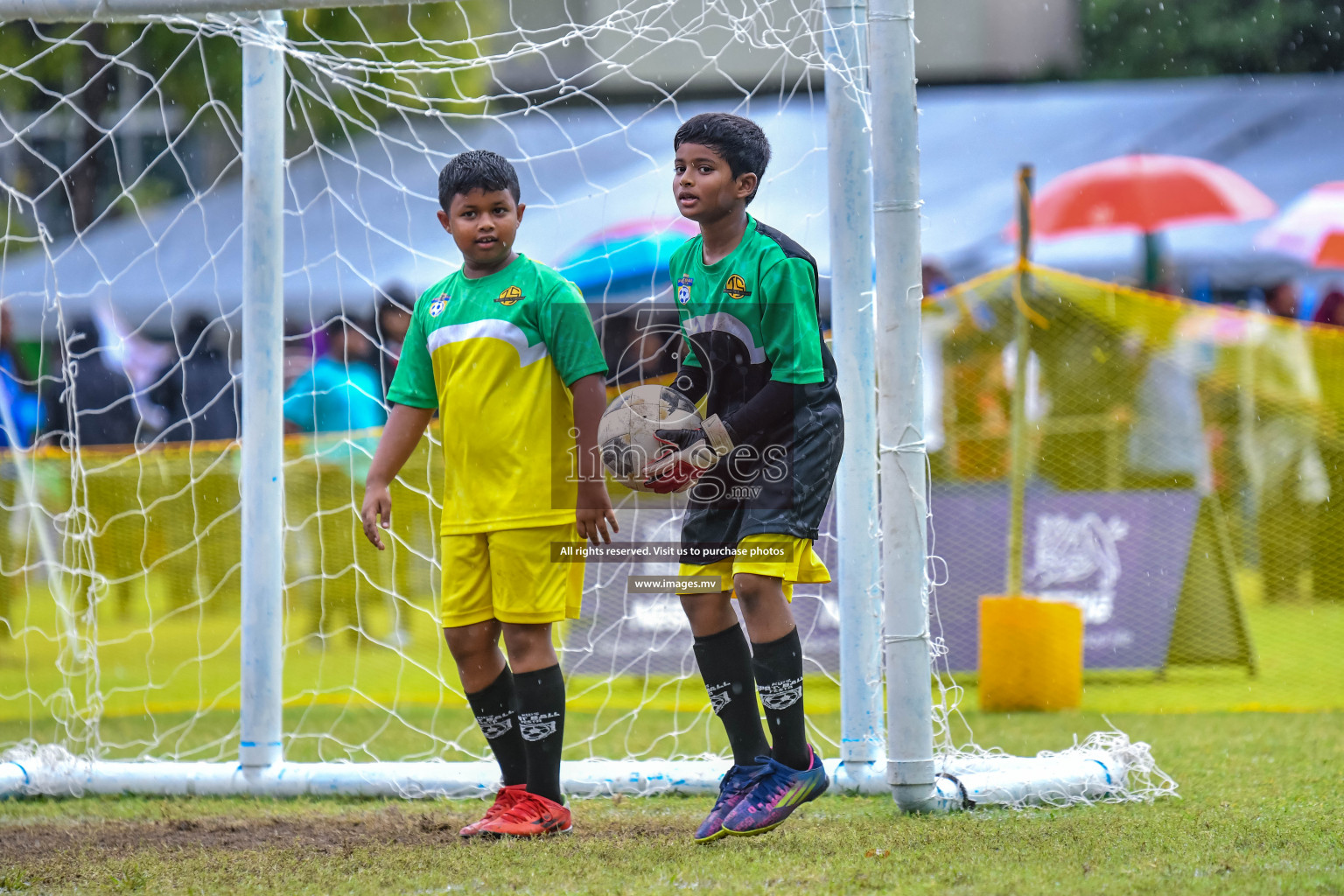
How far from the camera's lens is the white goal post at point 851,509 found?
362cm

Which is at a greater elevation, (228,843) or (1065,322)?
(1065,322)

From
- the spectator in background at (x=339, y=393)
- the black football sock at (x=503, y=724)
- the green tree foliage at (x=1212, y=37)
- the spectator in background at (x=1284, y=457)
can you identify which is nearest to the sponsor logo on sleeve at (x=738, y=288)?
the black football sock at (x=503, y=724)

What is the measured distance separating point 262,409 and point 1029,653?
10.9 feet

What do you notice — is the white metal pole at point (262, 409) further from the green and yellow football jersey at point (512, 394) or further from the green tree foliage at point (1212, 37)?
the green tree foliage at point (1212, 37)

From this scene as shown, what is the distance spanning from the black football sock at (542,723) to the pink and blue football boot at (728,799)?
18.2 inches

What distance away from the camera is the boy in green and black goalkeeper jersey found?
3.32 meters

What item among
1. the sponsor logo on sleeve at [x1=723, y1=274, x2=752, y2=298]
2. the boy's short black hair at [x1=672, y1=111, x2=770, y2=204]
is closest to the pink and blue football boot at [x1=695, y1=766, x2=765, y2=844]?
the sponsor logo on sleeve at [x1=723, y1=274, x2=752, y2=298]

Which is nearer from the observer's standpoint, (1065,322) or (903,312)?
(903,312)

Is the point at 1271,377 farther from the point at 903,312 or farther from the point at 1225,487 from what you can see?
the point at 903,312

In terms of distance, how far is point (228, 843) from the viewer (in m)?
3.66

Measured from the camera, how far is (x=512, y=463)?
3564 mm

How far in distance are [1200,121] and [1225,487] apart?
754 centimetres

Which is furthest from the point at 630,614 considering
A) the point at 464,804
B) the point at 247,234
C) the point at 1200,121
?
the point at 1200,121

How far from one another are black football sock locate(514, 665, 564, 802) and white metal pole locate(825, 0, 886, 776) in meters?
0.97
